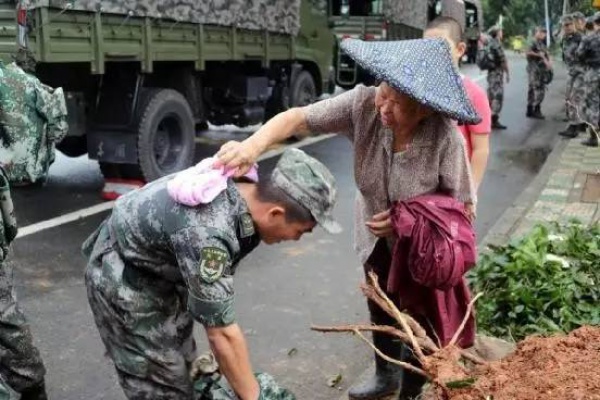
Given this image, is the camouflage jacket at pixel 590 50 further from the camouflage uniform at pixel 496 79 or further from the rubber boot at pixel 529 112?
the rubber boot at pixel 529 112

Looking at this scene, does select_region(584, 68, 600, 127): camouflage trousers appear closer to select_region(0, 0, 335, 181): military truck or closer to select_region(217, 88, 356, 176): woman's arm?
select_region(0, 0, 335, 181): military truck

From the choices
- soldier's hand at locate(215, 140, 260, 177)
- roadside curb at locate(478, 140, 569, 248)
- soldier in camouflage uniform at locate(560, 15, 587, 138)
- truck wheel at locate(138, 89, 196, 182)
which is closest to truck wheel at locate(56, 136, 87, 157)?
truck wheel at locate(138, 89, 196, 182)

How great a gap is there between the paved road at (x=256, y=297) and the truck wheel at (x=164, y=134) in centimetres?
63

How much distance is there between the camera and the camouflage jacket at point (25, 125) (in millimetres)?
2852

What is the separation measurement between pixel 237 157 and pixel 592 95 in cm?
1016

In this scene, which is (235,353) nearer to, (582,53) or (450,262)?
(450,262)

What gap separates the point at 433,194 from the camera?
2.79 meters

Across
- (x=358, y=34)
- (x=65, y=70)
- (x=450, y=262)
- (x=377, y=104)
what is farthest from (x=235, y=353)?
(x=358, y=34)

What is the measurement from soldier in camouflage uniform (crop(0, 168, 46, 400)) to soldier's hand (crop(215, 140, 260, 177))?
93 centimetres

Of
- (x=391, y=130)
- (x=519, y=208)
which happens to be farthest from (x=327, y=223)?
(x=519, y=208)

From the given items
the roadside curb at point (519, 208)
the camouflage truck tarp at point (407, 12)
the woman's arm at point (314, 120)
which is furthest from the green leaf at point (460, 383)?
the camouflage truck tarp at point (407, 12)

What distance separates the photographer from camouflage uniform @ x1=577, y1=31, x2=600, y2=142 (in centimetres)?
1115

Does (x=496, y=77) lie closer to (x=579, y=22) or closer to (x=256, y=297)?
(x=579, y=22)

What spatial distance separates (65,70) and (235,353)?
15.9 feet
